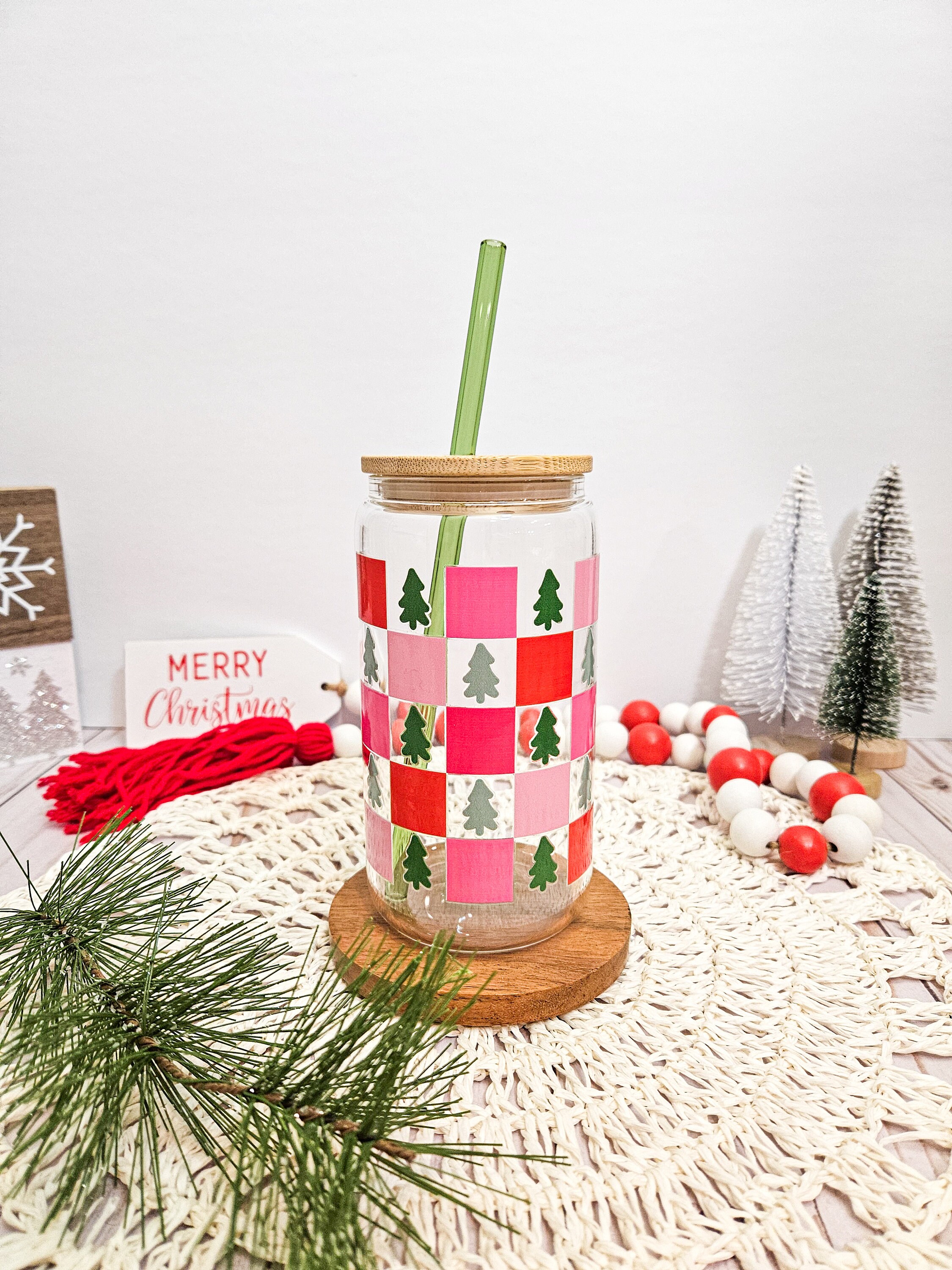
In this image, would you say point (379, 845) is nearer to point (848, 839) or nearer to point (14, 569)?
point (848, 839)

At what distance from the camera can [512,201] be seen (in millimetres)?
958

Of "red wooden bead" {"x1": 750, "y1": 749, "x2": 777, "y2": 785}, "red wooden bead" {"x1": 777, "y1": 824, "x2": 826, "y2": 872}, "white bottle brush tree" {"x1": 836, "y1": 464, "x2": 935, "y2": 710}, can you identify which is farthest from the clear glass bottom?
"white bottle brush tree" {"x1": 836, "y1": 464, "x2": 935, "y2": 710}

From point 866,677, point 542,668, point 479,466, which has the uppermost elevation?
point 479,466

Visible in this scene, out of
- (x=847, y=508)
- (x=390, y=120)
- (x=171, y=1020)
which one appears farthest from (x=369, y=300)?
(x=171, y=1020)

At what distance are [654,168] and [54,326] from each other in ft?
2.34

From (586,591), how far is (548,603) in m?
0.04

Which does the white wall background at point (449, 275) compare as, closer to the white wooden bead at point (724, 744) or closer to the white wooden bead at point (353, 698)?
the white wooden bead at point (353, 698)

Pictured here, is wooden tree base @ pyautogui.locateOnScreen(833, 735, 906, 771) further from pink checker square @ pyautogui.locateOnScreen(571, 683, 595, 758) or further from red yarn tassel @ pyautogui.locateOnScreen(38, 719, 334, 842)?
red yarn tassel @ pyautogui.locateOnScreen(38, 719, 334, 842)

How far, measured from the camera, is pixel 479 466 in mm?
495

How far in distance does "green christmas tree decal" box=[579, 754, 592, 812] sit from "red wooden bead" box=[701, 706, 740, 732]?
384 mm

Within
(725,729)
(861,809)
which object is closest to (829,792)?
(861,809)

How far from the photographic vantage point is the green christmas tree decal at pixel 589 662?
0.58m

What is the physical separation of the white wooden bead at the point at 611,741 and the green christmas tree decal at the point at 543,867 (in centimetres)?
39

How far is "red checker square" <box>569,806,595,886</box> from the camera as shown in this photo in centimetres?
58
